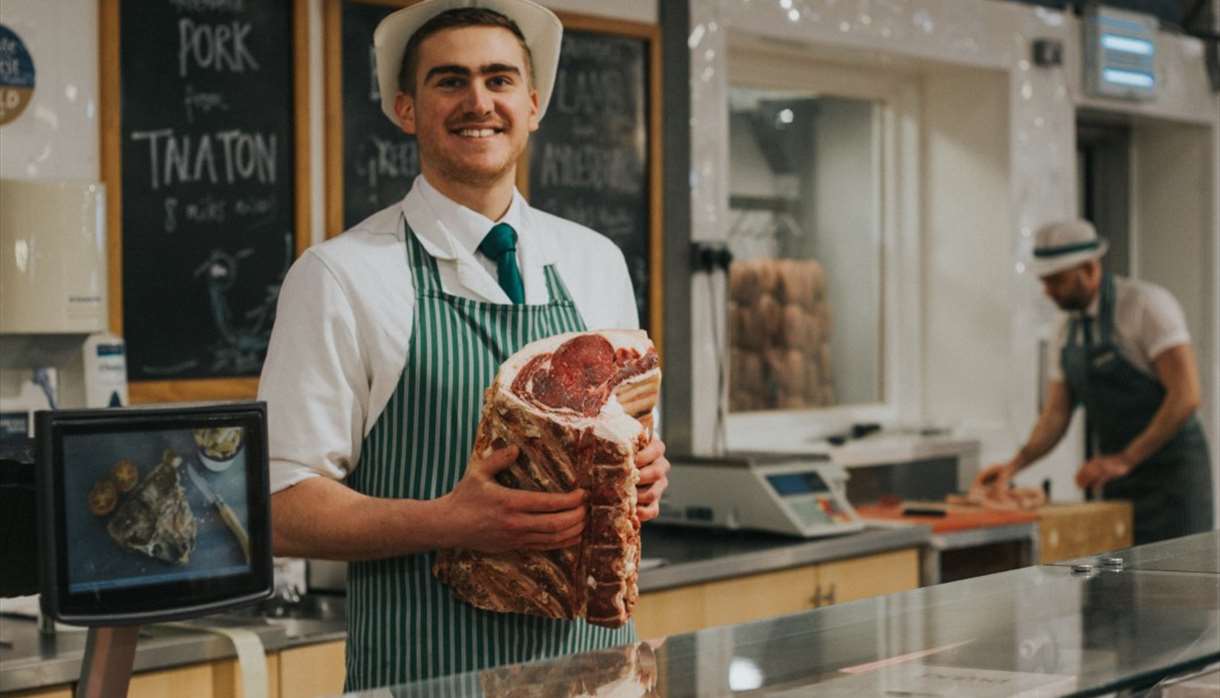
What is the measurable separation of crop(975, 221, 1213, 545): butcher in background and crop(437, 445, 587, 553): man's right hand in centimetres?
379

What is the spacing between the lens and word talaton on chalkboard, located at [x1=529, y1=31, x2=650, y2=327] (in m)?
4.85

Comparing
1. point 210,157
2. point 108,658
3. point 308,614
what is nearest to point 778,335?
point 210,157

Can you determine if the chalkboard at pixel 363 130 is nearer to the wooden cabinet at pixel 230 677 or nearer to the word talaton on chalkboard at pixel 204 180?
the word talaton on chalkboard at pixel 204 180

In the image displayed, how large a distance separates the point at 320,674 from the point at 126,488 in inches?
69.1

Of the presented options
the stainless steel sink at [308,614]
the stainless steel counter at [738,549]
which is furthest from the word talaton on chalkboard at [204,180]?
the stainless steel counter at [738,549]

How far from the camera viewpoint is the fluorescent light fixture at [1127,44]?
676 cm

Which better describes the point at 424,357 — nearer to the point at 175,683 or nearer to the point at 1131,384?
the point at 175,683

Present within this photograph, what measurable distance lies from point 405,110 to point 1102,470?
12.9 feet

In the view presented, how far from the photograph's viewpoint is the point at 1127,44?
22.5ft

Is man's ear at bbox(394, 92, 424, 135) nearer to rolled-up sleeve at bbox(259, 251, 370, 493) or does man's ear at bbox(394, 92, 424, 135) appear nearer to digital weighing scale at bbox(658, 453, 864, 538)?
rolled-up sleeve at bbox(259, 251, 370, 493)

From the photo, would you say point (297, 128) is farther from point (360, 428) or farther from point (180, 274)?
point (360, 428)

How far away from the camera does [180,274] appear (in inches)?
156

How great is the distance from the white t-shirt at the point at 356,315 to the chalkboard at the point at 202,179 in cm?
172

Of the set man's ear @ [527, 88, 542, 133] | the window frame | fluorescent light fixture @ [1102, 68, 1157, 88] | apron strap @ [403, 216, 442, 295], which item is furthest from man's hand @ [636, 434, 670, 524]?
fluorescent light fixture @ [1102, 68, 1157, 88]
